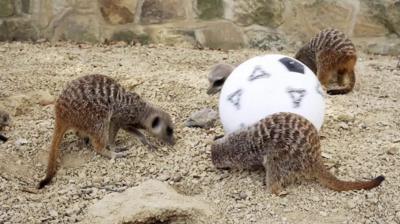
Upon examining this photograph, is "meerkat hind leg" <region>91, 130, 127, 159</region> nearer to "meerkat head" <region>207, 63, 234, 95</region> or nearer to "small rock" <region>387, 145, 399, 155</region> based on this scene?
"meerkat head" <region>207, 63, 234, 95</region>

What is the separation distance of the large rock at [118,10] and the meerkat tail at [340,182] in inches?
117

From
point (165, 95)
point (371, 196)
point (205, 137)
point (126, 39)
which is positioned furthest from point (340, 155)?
point (126, 39)

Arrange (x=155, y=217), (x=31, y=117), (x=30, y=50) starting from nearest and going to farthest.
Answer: (x=155, y=217) < (x=31, y=117) < (x=30, y=50)

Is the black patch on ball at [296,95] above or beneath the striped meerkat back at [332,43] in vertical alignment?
above

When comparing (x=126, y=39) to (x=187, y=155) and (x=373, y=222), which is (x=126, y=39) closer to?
(x=187, y=155)

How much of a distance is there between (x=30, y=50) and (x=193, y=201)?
116 inches

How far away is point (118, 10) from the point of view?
19.0 ft

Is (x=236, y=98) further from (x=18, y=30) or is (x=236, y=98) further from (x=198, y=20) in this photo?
(x=18, y=30)

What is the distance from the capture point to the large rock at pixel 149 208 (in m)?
3.01

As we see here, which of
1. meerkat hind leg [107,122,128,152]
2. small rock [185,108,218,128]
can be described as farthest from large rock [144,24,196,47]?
meerkat hind leg [107,122,128,152]

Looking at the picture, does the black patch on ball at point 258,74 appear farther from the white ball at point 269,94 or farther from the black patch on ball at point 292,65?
the black patch on ball at point 292,65

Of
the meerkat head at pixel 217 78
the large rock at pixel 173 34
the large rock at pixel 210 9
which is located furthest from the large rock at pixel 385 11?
the meerkat head at pixel 217 78

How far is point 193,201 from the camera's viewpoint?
Result: 3.18 metres

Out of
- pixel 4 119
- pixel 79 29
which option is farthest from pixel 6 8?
pixel 4 119
